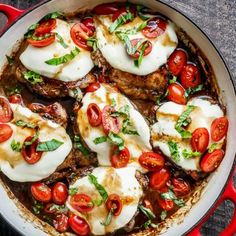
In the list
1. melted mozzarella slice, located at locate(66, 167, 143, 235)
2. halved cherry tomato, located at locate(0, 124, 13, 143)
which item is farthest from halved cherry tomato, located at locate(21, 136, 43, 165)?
melted mozzarella slice, located at locate(66, 167, 143, 235)

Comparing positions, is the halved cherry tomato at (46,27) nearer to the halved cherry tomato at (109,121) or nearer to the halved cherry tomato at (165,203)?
the halved cherry tomato at (109,121)

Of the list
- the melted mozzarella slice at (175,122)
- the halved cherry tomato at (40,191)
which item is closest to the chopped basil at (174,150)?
the melted mozzarella slice at (175,122)

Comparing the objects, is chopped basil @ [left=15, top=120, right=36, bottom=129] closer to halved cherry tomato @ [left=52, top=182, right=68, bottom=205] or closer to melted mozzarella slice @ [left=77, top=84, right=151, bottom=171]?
melted mozzarella slice @ [left=77, top=84, right=151, bottom=171]

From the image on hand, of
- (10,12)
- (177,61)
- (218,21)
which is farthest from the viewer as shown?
(218,21)

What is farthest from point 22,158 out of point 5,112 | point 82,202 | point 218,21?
point 218,21

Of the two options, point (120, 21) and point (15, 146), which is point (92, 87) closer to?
point (120, 21)
